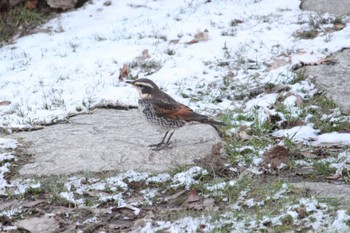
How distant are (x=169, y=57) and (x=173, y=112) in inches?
117

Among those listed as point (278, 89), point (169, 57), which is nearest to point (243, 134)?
point (278, 89)

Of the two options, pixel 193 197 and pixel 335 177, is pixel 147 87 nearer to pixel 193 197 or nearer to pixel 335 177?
pixel 193 197

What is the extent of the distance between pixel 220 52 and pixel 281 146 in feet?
11.4

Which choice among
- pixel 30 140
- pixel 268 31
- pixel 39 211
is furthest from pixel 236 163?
pixel 268 31

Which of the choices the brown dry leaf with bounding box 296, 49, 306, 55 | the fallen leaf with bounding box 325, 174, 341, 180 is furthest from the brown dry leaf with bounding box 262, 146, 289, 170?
the brown dry leaf with bounding box 296, 49, 306, 55

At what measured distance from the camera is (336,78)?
8234mm

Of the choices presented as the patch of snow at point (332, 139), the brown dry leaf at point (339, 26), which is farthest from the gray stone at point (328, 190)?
the brown dry leaf at point (339, 26)

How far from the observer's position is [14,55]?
1020 centimetres

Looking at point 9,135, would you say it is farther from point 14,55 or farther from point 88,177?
point 14,55

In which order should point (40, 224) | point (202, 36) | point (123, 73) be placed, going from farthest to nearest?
point (202, 36)
point (123, 73)
point (40, 224)

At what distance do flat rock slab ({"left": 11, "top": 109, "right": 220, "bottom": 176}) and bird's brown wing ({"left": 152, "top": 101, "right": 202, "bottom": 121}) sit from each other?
31 cm

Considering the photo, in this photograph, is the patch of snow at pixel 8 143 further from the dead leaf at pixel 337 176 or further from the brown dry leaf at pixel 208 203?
the dead leaf at pixel 337 176

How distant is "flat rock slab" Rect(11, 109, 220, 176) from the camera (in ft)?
21.1

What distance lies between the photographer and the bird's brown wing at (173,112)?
666cm
